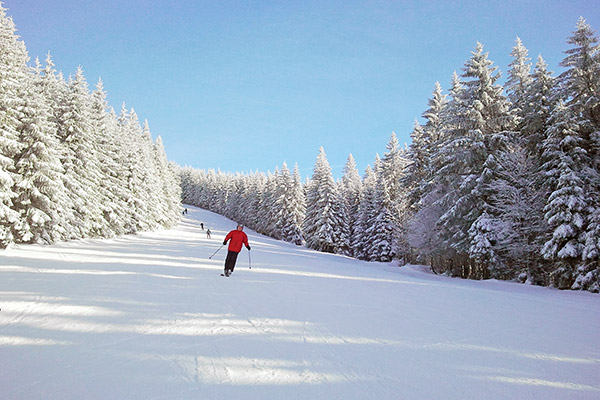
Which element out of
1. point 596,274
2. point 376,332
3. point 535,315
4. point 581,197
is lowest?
point 376,332

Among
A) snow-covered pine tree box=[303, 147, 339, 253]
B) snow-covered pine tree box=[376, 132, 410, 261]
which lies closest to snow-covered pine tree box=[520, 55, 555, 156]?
snow-covered pine tree box=[376, 132, 410, 261]

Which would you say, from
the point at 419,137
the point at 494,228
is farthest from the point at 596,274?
the point at 419,137

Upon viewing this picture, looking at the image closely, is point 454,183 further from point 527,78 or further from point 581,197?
point 527,78

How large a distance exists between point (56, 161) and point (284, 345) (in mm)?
19666

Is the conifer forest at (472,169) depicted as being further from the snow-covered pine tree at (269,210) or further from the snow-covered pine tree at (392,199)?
the snow-covered pine tree at (269,210)

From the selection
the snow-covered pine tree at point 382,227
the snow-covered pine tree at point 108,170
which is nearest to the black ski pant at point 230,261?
the snow-covered pine tree at point 108,170

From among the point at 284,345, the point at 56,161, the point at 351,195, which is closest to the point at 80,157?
the point at 56,161

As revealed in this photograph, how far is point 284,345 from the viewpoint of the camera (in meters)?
4.09

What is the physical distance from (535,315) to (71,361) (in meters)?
7.77

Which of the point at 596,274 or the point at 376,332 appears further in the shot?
the point at 596,274

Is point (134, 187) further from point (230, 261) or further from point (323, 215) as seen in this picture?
point (230, 261)

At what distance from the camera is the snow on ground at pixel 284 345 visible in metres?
3.02

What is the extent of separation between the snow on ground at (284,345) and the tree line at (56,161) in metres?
11.1

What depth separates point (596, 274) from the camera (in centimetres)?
1098
